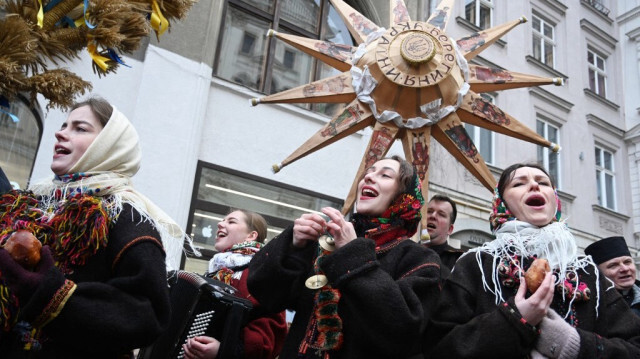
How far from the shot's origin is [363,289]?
1851 millimetres

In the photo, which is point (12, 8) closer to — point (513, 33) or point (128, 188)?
point (128, 188)

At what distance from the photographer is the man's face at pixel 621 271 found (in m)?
3.37

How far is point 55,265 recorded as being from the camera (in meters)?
1.78

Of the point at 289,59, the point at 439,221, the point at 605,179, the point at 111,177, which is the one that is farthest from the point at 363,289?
the point at 605,179

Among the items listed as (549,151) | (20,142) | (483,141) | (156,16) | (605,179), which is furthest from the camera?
(605,179)

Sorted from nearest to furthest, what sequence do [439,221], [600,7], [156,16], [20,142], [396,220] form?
[396,220]
[156,16]
[439,221]
[20,142]
[600,7]

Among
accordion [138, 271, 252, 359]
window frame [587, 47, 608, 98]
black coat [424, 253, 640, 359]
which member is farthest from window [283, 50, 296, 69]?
window frame [587, 47, 608, 98]

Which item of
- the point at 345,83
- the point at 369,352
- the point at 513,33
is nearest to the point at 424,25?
the point at 345,83

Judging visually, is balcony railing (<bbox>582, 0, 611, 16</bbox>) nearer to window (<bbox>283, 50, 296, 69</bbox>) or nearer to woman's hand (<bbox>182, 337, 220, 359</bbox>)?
window (<bbox>283, 50, 296, 69</bbox>)

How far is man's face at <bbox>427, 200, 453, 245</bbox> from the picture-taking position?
12.6ft

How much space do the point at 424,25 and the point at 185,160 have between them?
3702 millimetres

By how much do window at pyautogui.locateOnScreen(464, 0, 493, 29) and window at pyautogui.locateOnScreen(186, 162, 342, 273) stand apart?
5236mm

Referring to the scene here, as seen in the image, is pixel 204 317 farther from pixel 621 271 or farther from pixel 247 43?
pixel 247 43

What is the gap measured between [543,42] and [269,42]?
6879 millimetres
